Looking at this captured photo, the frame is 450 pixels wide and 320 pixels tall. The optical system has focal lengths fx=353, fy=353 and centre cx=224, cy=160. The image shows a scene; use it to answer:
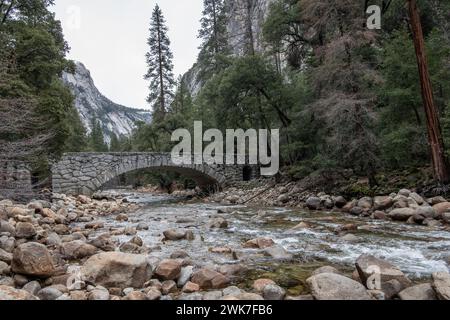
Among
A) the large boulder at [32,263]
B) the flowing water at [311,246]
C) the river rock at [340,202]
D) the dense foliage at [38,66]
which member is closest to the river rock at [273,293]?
the flowing water at [311,246]

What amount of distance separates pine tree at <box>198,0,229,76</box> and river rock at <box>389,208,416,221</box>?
71.0ft

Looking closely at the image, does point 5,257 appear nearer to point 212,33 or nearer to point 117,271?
point 117,271

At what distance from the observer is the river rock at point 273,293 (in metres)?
3.45

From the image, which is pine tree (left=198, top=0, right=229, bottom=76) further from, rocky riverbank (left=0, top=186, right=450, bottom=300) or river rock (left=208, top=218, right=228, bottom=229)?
rocky riverbank (left=0, top=186, right=450, bottom=300)

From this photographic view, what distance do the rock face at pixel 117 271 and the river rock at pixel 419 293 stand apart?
8.69 ft

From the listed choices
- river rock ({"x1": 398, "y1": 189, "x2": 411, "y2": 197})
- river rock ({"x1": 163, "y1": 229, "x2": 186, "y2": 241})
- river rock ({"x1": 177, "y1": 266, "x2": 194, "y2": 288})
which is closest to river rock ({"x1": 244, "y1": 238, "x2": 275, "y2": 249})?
river rock ({"x1": 163, "y1": 229, "x2": 186, "y2": 241})

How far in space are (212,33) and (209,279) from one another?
1066 inches

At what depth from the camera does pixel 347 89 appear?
11281 millimetres

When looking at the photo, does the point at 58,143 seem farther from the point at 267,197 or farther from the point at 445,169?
the point at 445,169

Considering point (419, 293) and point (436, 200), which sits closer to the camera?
point (419, 293)

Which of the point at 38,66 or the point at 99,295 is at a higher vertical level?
the point at 38,66

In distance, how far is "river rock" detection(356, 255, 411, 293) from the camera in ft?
11.9

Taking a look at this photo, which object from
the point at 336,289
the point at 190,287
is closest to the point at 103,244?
the point at 190,287
